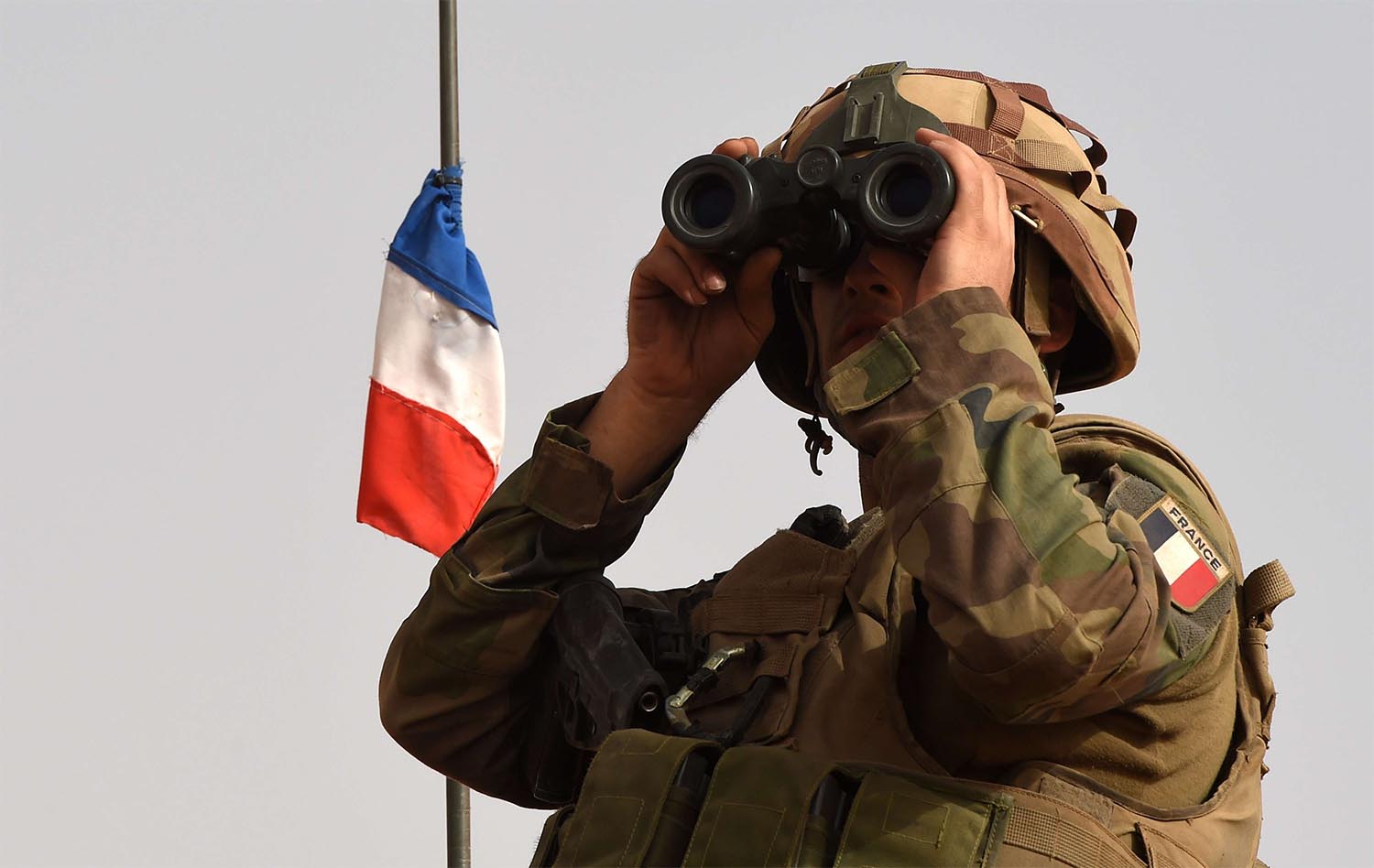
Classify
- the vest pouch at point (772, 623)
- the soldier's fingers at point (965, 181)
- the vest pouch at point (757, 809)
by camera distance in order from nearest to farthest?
1. the vest pouch at point (757, 809)
2. the soldier's fingers at point (965, 181)
3. the vest pouch at point (772, 623)

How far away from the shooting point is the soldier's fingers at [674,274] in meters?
3.46

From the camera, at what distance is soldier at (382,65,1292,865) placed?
2.81m

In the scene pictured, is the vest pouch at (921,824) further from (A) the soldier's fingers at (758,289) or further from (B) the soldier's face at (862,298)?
(A) the soldier's fingers at (758,289)

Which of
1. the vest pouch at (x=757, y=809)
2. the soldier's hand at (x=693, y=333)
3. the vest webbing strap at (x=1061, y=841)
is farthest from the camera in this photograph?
the soldier's hand at (x=693, y=333)

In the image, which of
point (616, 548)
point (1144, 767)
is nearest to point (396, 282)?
point (616, 548)

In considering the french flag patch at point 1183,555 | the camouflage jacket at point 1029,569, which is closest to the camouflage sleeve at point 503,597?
the camouflage jacket at point 1029,569

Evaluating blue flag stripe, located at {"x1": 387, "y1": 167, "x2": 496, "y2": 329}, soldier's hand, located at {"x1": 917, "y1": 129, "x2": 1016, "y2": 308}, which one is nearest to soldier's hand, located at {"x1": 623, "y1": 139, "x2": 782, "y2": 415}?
soldier's hand, located at {"x1": 917, "y1": 129, "x2": 1016, "y2": 308}

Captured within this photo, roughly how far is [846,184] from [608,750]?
0.97 m

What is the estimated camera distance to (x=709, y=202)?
10.9 feet

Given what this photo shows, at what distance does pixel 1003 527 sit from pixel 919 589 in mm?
403

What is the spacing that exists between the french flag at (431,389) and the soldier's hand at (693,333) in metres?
3.36

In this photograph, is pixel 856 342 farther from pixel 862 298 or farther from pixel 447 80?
pixel 447 80

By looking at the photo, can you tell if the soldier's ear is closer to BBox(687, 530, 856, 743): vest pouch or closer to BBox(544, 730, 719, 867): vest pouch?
BBox(687, 530, 856, 743): vest pouch

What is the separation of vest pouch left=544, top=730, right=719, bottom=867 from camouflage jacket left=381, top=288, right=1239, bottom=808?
0.74 ft
